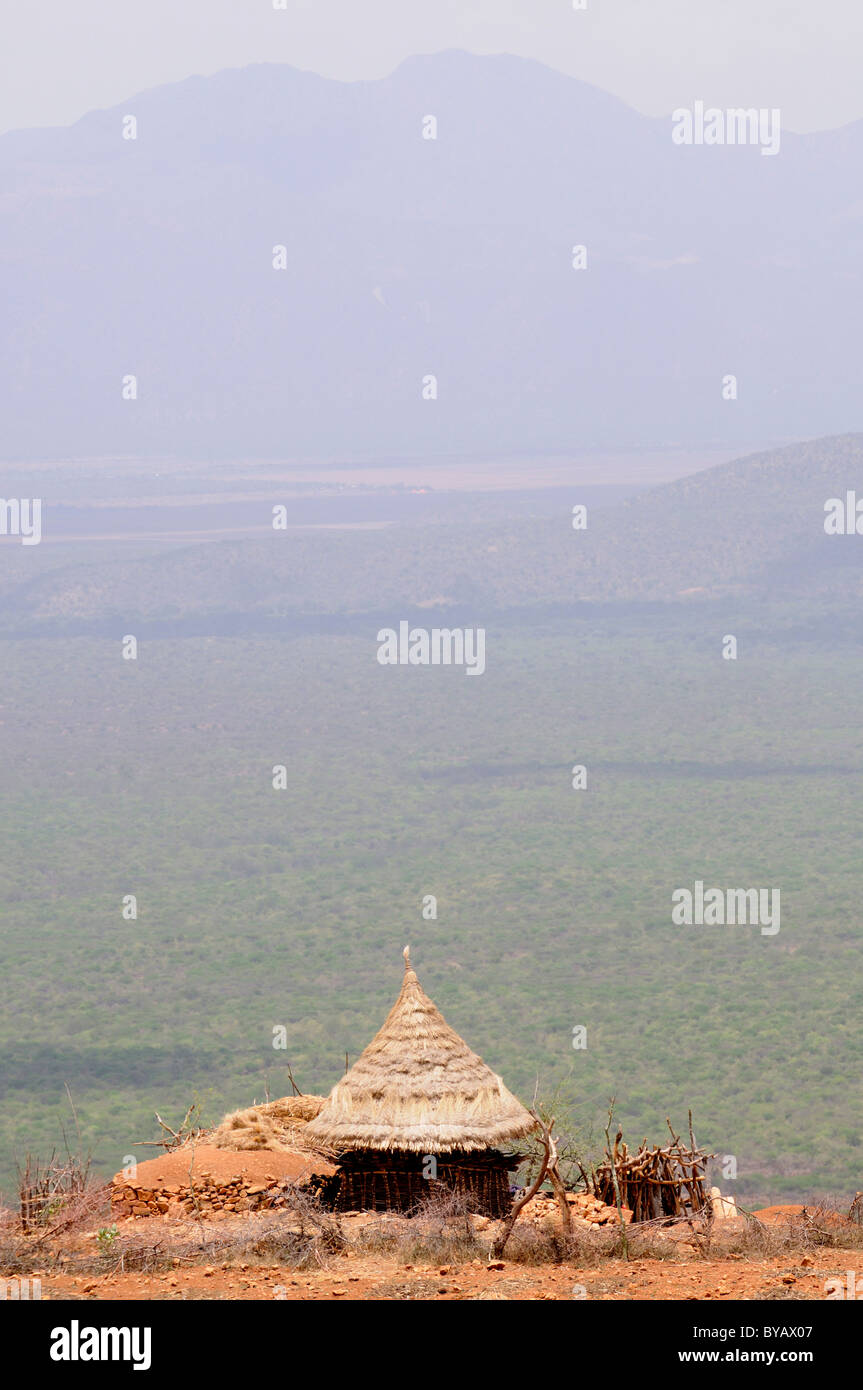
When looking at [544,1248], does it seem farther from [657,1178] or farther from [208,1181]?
A: [208,1181]

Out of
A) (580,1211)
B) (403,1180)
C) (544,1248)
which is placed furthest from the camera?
(580,1211)

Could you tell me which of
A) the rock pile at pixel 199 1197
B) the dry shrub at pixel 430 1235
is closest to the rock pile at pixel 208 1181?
the rock pile at pixel 199 1197

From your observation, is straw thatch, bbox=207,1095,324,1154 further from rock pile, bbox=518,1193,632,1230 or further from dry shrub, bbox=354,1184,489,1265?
rock pile, bbox=518,1193,632,1230

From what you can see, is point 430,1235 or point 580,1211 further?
point 580,1211

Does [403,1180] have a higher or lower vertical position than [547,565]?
lower

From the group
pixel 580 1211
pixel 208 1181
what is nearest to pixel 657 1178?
pixel 580 1211
